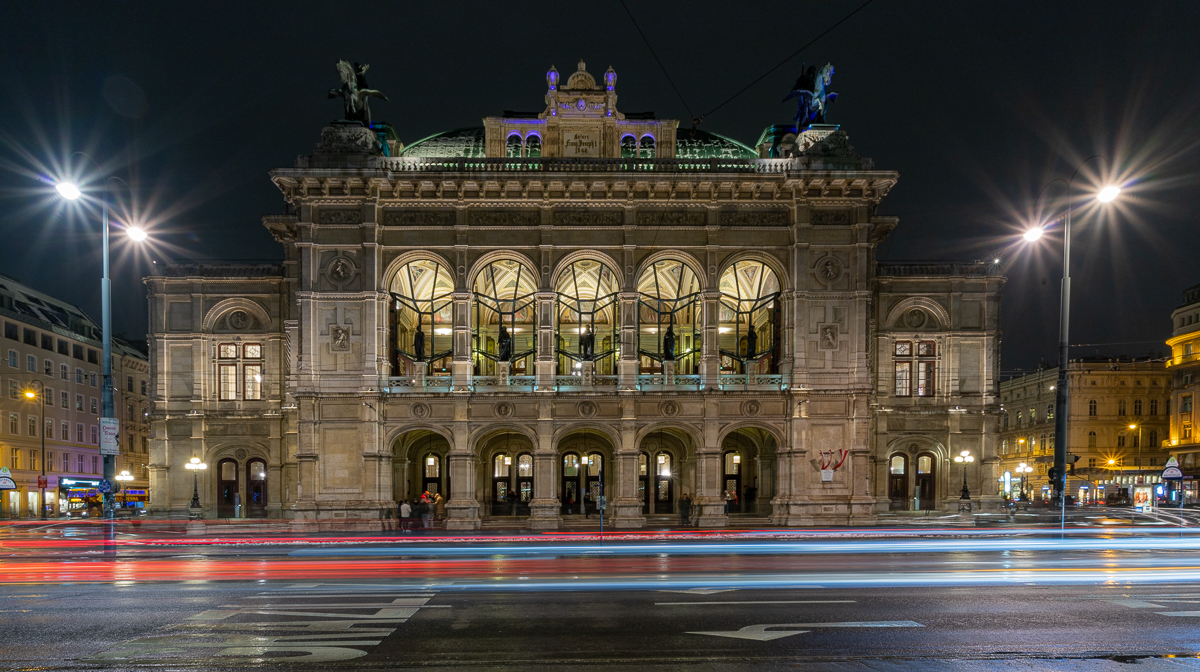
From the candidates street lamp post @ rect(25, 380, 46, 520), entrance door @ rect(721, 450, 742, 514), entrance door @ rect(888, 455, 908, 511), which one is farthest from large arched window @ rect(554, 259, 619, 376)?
street lamp post @ rect(25, 380, 46, 520)

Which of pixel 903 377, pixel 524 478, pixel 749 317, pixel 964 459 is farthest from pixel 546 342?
pixel 964 459

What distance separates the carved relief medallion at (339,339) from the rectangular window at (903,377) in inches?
1075

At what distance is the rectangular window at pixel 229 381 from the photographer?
149 feet

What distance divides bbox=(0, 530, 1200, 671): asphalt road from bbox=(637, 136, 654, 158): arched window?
2430 cm

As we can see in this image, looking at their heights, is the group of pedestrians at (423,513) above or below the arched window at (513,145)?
below

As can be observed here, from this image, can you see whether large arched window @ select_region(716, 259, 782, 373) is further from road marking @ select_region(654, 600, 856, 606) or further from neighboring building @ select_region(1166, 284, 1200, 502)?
neighboring building @ select_region(1166, 284, 1200, 502)

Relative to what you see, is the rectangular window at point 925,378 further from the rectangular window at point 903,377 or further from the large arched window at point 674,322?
the large arched window at point 674,322

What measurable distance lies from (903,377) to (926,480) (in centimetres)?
546

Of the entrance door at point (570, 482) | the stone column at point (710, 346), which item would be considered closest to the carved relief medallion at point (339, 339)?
the entrance door at point (570, 482)

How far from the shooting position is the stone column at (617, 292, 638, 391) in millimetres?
38188

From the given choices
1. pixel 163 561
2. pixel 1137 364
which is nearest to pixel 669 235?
pixel 163 561

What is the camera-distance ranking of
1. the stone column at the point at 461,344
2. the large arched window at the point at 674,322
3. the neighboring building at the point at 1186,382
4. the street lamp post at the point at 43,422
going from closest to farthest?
the stone column at the point at 461,344 < the large arched window at the point at 674,322 < the street lamp post at the point at 43,422 < the neighboring building at the point at 1186,382

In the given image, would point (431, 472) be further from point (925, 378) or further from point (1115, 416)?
point (1115, 416)

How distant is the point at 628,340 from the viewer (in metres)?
38.7
